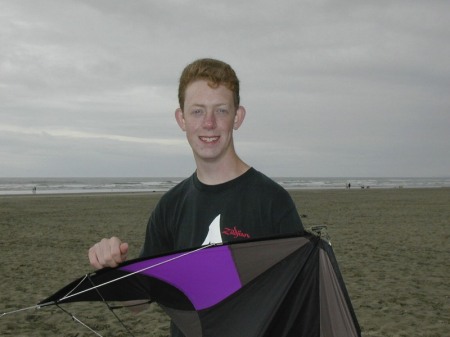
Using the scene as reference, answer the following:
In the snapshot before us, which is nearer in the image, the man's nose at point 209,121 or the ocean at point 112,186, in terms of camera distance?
the man's nose at point 209,121

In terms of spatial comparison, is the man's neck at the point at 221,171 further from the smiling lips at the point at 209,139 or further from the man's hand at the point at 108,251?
the man's hand at the point at 108,251

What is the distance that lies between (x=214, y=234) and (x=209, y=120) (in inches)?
24.7

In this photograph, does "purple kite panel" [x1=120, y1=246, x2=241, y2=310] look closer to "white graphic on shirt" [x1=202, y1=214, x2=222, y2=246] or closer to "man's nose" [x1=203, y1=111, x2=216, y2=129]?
"white graphic on shirt" [x1=202, y1=214, x2=222, y2=246]

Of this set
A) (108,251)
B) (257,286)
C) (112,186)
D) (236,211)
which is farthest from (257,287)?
(112,186)

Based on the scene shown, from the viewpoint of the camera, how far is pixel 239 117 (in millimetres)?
2914

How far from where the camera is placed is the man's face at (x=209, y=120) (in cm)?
274

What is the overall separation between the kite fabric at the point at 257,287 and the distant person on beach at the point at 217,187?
97 mm

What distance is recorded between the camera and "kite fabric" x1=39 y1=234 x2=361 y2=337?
8.59 ft

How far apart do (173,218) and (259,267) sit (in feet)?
1.92

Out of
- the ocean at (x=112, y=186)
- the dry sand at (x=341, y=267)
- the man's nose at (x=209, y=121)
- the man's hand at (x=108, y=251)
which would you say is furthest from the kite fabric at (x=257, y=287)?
the ocean at (x=112, y=186)

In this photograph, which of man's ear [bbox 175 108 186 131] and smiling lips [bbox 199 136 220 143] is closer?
smiling lips [bbox 199 136 220 143]

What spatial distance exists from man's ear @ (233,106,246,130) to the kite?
71cm

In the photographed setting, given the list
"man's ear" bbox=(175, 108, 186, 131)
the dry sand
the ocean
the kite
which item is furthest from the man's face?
the ocean

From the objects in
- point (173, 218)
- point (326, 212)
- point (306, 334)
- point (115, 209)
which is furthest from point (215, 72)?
point (115, 209)
